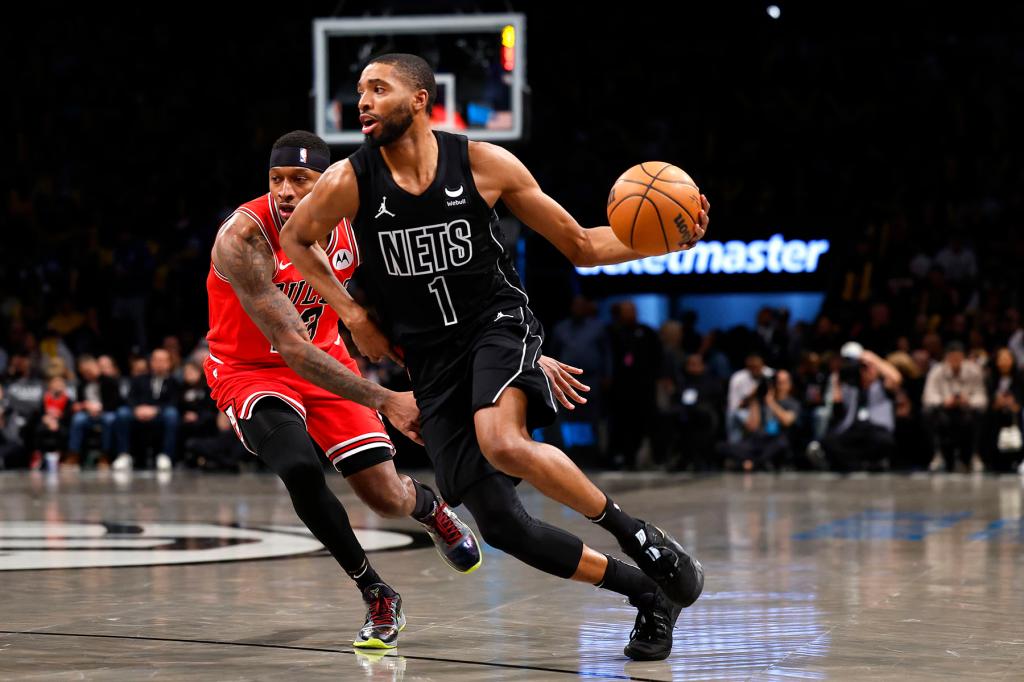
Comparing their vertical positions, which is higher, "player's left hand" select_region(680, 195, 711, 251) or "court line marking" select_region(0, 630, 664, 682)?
"player's left hand" select_region(680, 195, 711, 251)

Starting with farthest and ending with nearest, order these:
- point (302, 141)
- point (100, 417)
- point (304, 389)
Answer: point (100, 417) → point (304, 389) → point (302, 141)

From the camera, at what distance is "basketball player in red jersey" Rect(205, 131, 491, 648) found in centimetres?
494

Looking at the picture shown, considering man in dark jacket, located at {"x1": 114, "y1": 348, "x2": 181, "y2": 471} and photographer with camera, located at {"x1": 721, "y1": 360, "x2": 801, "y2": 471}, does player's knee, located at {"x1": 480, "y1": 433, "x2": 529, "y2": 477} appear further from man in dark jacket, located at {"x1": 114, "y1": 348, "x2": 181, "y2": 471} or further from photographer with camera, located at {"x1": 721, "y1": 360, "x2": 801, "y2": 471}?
man in dark jacket, located at {"x1": 114, "y1": 348, "x2": 181, "y2": 471}

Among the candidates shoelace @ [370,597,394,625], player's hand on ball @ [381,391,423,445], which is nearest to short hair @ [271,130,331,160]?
player's hand on ball @ [381,391,423,445]

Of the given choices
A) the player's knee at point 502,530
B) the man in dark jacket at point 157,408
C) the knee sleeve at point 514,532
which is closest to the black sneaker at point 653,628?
the knee sleeve at point 514,532

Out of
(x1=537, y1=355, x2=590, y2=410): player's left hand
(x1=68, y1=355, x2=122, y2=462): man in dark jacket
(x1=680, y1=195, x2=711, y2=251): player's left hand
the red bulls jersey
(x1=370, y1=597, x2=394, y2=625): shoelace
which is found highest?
(x1=680, y1=195, x2=711, y2=251): player's left hand

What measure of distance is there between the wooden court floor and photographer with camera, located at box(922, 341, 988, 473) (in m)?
4.46

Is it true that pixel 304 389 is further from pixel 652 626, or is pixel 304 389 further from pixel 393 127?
pixel 652 626

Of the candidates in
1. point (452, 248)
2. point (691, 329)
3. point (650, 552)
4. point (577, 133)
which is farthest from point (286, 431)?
point (577, 133)

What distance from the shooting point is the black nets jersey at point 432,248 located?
A: 15.2 feet

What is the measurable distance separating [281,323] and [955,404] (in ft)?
37.4

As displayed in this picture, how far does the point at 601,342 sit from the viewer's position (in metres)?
15.6

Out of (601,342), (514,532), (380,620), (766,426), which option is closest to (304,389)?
(380,620)

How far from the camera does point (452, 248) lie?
468 centimetres
